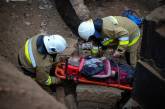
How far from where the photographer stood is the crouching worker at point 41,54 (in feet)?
19.0

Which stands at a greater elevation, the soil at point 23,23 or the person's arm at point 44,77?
the soil at point 23,23

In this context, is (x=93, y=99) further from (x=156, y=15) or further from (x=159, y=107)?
(x=156, y=15)

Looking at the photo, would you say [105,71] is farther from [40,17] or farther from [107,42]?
[40,17]

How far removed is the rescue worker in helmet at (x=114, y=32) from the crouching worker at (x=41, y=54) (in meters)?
1.10

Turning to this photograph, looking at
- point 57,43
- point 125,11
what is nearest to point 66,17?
point 125,11

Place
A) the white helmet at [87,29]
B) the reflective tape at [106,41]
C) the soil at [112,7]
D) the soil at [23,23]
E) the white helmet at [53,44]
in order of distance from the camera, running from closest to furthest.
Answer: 1. the white helmet at [53,44]
2. the white helmet at [87,29]
3. the reflective tape at [106,41]
4. the soil at [23,23]
5. the soil at [112,7]

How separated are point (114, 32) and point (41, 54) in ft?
5.74

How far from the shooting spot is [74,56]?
254 inches

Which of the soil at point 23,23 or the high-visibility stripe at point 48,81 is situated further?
the soil at point 23,23

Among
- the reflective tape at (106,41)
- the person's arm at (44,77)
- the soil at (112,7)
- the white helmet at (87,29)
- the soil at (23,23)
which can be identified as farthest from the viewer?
the soil at (112,7)

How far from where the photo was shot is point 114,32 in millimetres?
6910

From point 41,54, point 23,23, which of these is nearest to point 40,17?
point 23,23

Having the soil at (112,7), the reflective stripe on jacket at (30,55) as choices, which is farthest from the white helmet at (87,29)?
the soil at (112,7)

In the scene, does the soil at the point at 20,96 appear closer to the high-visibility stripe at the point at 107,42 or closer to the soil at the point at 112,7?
the high-visibility stripe at the point at 107,42
